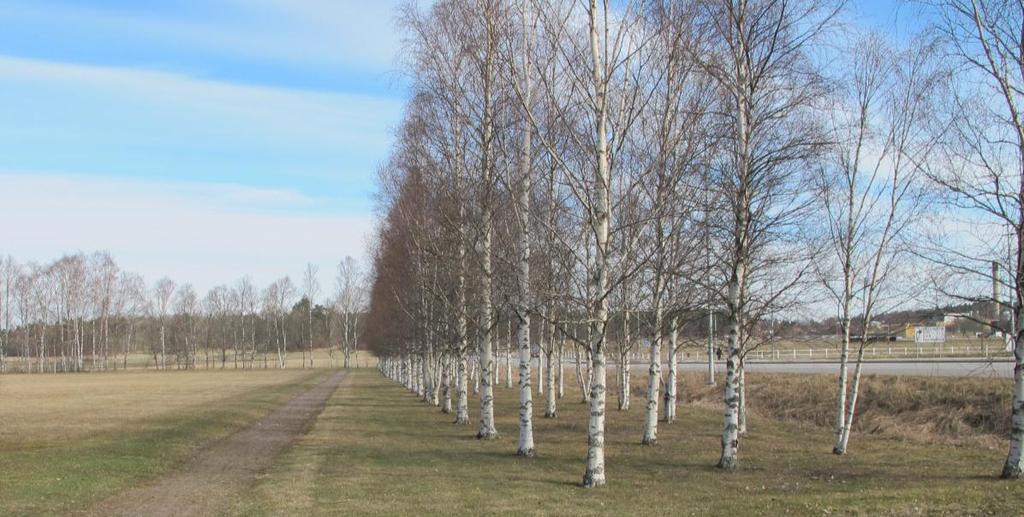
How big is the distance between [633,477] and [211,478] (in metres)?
8.19

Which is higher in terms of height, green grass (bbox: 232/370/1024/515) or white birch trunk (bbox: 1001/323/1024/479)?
white birch trunk (bbox: 1001/323/1024/479)

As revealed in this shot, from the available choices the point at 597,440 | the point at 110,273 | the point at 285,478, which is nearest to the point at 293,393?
the point at 285,478

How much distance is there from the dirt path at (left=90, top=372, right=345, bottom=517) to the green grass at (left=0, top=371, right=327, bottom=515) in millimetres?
447

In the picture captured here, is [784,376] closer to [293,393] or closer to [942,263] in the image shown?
[942,263]

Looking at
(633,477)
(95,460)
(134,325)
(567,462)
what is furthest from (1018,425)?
(134,325)

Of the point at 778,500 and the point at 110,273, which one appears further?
the point at 110,273

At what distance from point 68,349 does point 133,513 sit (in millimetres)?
118098

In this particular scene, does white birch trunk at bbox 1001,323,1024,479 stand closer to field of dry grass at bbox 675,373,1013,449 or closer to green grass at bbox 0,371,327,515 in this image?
field of dry grass at bbox 675,373,1013,449

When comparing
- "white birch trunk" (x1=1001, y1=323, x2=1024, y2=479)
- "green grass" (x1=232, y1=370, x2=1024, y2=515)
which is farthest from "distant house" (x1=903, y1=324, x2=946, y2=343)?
"white birch trunk" (x1=1001, y1=323, x2=1024, y2=479)

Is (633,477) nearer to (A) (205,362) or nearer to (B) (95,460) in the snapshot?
(B) (95,460)

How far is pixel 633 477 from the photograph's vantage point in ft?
44.0

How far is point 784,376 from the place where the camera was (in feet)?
113

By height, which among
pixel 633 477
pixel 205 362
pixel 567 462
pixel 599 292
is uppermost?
pixel 599 292

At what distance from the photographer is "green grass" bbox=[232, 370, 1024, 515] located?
10586 millimetres
